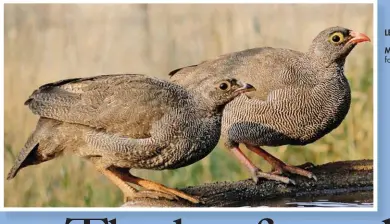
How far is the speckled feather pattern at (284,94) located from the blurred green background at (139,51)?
8cm

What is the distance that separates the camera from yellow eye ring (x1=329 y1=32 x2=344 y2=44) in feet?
19.1

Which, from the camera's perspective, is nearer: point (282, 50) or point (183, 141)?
point (183, 141)

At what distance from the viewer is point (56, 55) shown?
5.88 m

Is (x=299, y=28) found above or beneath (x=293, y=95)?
above

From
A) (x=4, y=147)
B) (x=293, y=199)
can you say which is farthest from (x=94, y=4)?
(x=293, y=199)

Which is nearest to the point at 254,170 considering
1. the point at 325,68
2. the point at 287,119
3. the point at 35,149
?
the point at 287,119

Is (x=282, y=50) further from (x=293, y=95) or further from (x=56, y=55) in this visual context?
(x=56, y=55)

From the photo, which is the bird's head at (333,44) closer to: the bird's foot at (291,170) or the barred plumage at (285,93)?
the barred plumage at (285,93)

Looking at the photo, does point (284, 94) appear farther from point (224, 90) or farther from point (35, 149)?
point (35, 149)

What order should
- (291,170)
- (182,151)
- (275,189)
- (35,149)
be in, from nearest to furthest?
1. (182,151)
2. (35,149)
3. (275,189)
4. (291,170)

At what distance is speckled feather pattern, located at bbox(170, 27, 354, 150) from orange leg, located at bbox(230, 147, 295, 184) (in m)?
0.06

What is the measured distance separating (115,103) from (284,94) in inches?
35.1

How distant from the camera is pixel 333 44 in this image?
5.85 metres

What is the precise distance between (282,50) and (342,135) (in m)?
0.56
